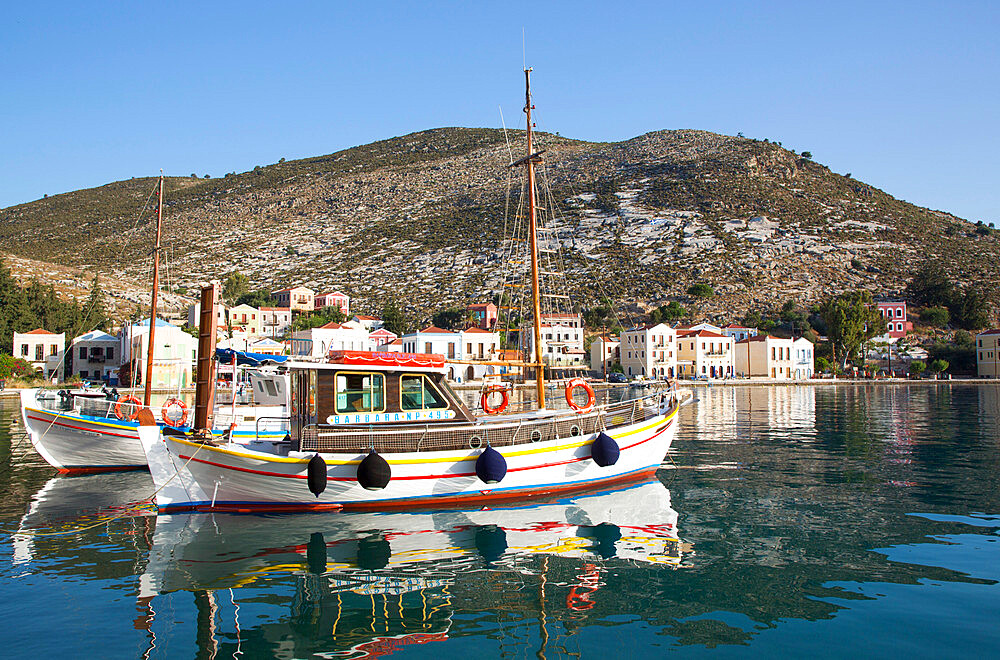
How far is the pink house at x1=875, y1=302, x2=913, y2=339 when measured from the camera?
95750mm

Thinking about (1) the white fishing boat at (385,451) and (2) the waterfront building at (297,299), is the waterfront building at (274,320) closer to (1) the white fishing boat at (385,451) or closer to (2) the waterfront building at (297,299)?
(2) the waterfront building at (297,299)

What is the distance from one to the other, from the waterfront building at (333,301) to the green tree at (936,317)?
289ft

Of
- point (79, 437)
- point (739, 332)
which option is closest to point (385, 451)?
point (79, 437)

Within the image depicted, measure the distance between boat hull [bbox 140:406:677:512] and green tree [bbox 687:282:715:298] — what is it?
9261 centimetres

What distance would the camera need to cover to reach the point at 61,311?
7538cm

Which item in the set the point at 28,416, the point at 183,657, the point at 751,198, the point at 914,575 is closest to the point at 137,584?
the point at 183,657

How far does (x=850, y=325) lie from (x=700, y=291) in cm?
2369

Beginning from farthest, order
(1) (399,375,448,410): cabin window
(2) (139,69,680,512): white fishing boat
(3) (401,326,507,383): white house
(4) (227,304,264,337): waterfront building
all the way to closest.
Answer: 1. (4) (227,304,264,337): waterfront building
2. (3) (401,326,507,383): white house
3. (1) (399,375,448,410): cabin window
4. (2) (139,69,680,512): white fishing boat

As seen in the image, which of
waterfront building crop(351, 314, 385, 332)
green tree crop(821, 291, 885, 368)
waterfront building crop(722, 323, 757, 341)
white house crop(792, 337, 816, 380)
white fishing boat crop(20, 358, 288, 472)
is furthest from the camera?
waterfront building crop(351, 314, 385, 332)

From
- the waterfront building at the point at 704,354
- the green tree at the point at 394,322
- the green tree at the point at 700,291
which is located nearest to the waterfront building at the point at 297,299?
the green tree at the point at 394,322

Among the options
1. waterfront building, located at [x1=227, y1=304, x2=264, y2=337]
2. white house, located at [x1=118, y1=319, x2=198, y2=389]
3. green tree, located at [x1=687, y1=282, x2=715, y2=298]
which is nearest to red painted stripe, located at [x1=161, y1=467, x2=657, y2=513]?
white house, located at [x1=118, y1=319, x2=198, y2=389]

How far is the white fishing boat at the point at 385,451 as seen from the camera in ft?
45.0

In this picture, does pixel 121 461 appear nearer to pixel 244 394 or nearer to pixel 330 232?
pixel 244 394

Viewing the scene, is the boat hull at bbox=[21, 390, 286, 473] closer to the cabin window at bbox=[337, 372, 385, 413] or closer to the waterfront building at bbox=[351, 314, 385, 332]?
the cabin window at bbox=[337, 372, 385, 413]
